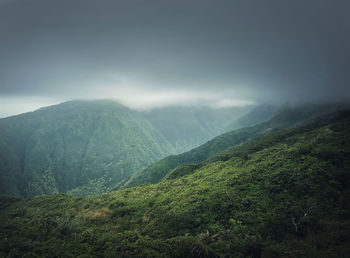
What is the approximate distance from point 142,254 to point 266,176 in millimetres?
32272

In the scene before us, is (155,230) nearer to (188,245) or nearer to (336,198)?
(188,245)

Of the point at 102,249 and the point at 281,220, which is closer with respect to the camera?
the point at 102,249

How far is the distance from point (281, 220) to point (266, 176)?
13.9 meters

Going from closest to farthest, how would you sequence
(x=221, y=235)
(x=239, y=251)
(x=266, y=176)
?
(x=239, y=251) → (x=221, y=235) → (x=266, y=176)

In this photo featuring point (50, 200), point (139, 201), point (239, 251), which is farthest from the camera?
point (50, 200)

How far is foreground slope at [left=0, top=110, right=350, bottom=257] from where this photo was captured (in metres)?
24.0

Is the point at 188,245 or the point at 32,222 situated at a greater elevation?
the point at 188,245

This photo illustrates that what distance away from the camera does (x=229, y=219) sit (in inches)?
1312

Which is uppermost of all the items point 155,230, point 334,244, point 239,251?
point 334,244

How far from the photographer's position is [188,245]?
901 inches

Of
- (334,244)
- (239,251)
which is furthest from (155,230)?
(334,244)

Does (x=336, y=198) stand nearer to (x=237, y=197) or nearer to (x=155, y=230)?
(x=237, y=197)

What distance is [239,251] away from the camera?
2431 cm

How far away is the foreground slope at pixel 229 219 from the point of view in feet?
78.6
